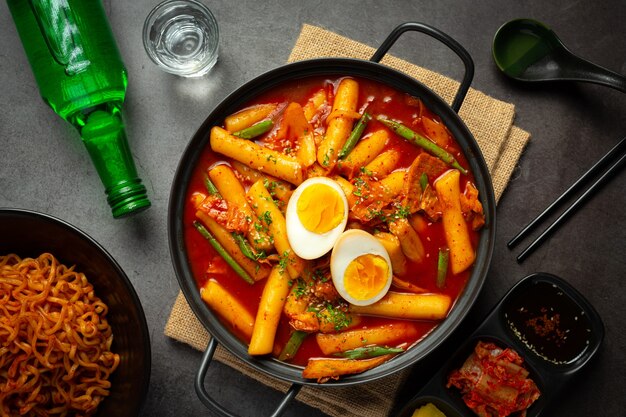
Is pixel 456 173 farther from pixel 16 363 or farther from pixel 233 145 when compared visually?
pixel 16 363

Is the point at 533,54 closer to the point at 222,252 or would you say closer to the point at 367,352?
the point at 367,352

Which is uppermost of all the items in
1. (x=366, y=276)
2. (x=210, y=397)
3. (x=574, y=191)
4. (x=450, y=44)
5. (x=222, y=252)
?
(x=450, y=44)

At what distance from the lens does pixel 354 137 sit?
2951mm

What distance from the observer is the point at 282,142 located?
118 inches

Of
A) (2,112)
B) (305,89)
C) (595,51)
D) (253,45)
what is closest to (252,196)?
(305,89)

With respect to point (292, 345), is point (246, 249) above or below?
above

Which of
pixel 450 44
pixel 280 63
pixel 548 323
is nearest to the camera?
pixel 450 44

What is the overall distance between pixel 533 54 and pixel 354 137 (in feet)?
4.05

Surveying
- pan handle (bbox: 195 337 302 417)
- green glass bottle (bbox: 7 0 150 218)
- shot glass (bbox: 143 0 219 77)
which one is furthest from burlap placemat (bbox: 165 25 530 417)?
green glass bottle (bbox: 7 0 150 218)

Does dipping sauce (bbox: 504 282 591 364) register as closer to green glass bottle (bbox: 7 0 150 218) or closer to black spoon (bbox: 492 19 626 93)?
black spoon (bbox: 492 19 626 93)

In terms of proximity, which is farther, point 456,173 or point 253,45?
point 253,45

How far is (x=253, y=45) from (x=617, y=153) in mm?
2130

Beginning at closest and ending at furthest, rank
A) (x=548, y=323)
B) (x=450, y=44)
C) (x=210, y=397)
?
(x=210, y=397) < (x=450, y=44) < (x=548, y=323)

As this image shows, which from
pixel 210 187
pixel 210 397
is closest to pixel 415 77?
pixel 210 187
